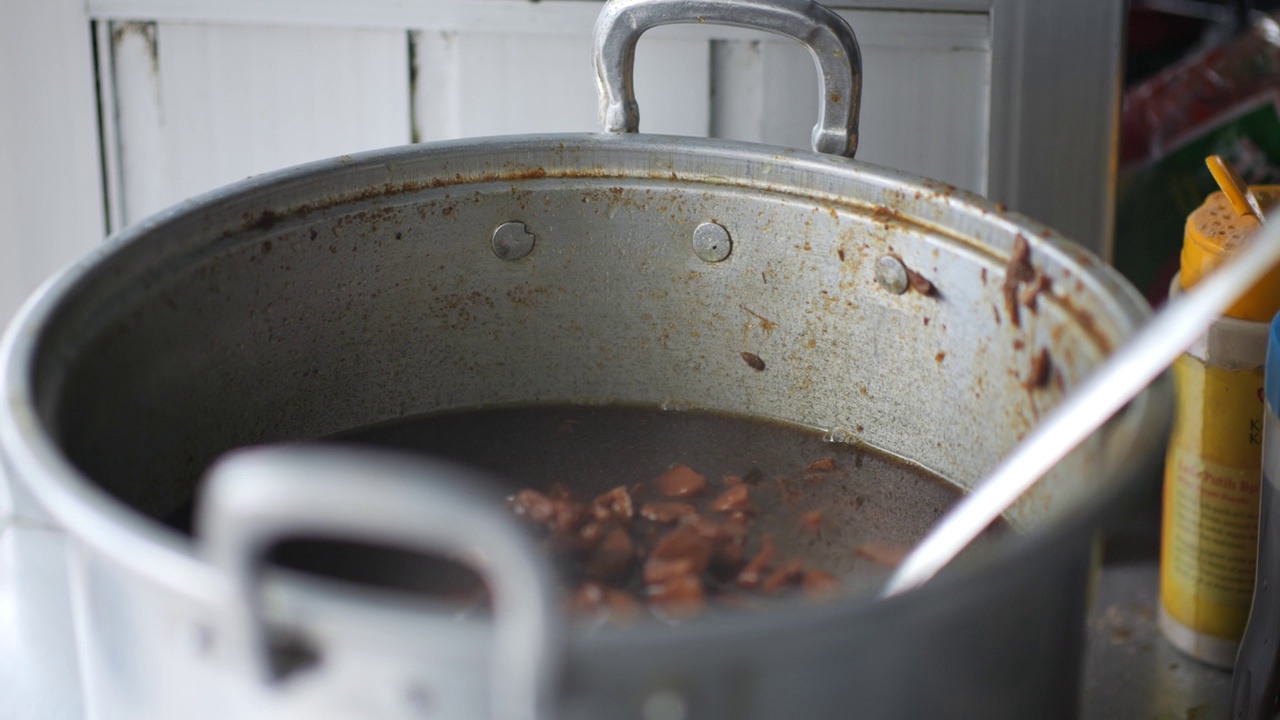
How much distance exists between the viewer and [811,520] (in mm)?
1030

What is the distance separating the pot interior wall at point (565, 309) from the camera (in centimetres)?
97

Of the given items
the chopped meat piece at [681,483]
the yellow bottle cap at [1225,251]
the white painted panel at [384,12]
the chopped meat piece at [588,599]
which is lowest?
the chopped meat piece at [681,483]

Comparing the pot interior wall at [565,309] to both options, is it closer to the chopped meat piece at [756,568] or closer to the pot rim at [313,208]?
the pot rim at [313,208]

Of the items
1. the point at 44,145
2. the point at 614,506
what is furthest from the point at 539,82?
the point at 614,506

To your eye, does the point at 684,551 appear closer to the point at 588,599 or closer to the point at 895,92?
Answer: the point at 588,599

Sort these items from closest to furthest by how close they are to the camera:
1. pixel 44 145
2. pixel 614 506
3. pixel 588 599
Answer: pixel 588 599, pixel 614 506, pixel 44 145

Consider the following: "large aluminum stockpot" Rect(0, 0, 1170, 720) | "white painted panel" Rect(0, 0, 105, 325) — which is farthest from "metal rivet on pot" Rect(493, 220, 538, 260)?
"white painted panel" Rect(0, 0, 105, 325)

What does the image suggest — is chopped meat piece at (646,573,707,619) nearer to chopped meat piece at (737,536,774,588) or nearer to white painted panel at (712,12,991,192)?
chopped meat piece at (737,536,774,588)

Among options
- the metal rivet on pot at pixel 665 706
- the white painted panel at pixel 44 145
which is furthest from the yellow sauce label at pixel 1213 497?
the white painted panel at pixel 44 145

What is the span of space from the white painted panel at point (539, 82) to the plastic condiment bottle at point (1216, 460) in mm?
659

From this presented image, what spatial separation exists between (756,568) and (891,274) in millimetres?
301

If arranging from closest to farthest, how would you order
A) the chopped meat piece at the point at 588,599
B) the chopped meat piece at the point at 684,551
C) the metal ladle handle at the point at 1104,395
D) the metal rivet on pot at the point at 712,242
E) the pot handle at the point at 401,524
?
the pot handle at the point at 401,524, the metal ladle handle at the point at 1104,395, the chopped meat piece at the point at 588,599, the chopped meat piece at the point at 684,551, the metal rivet on pot at the point at 712,242

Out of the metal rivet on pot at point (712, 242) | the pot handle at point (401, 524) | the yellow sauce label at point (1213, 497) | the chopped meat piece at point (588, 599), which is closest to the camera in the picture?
the pot handle at point (401, 524)

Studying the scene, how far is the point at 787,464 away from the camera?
1.12 meters
